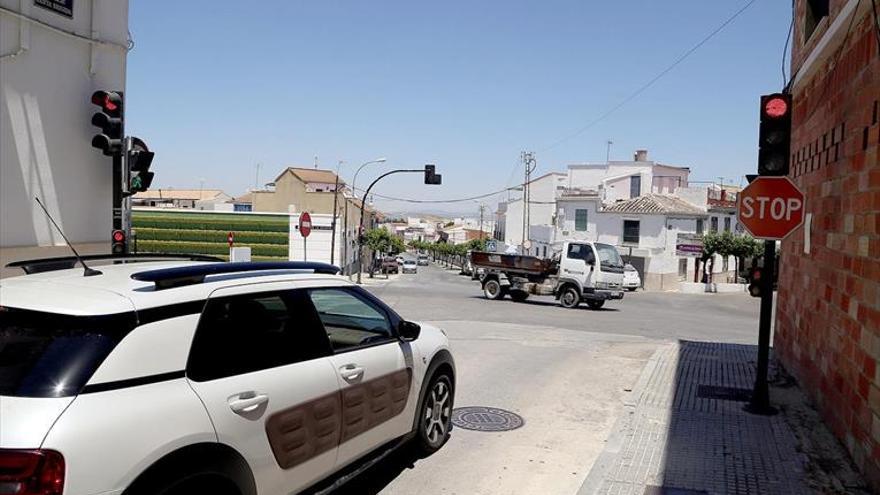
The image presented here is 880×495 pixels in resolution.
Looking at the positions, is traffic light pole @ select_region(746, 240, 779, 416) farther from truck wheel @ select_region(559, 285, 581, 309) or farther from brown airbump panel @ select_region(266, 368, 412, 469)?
truck wheel @ select_region(559, 285, 581, 309)

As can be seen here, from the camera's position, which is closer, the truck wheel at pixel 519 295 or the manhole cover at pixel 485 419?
the manhole cover at pixel 485 419

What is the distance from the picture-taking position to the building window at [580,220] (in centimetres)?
4941

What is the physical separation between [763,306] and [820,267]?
893 mm

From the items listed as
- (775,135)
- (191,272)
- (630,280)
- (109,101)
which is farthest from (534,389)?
(630,280)

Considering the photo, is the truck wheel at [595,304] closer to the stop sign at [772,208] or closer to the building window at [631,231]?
the stop sign at [772,208]

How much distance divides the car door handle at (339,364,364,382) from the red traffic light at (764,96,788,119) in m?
5.32

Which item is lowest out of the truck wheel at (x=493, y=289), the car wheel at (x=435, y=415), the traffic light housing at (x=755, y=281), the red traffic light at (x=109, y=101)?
the truck wheel at (x=493, y=289)

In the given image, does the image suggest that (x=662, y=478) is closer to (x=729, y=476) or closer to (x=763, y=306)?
(x=729, y=476)

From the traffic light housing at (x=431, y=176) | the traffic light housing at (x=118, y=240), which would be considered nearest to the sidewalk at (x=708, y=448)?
the traffic light housing at (x=118, y=240)

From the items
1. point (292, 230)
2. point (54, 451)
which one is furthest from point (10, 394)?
point (292, 230)

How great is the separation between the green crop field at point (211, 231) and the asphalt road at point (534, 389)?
2763cm

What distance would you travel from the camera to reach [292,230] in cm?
4469

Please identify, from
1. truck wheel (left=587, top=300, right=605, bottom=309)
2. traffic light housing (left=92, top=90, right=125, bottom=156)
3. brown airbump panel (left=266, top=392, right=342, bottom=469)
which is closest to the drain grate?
brown airbump panel (left=266, top=392, right=342, bottom=469)

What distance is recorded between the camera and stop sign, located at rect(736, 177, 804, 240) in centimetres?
679
